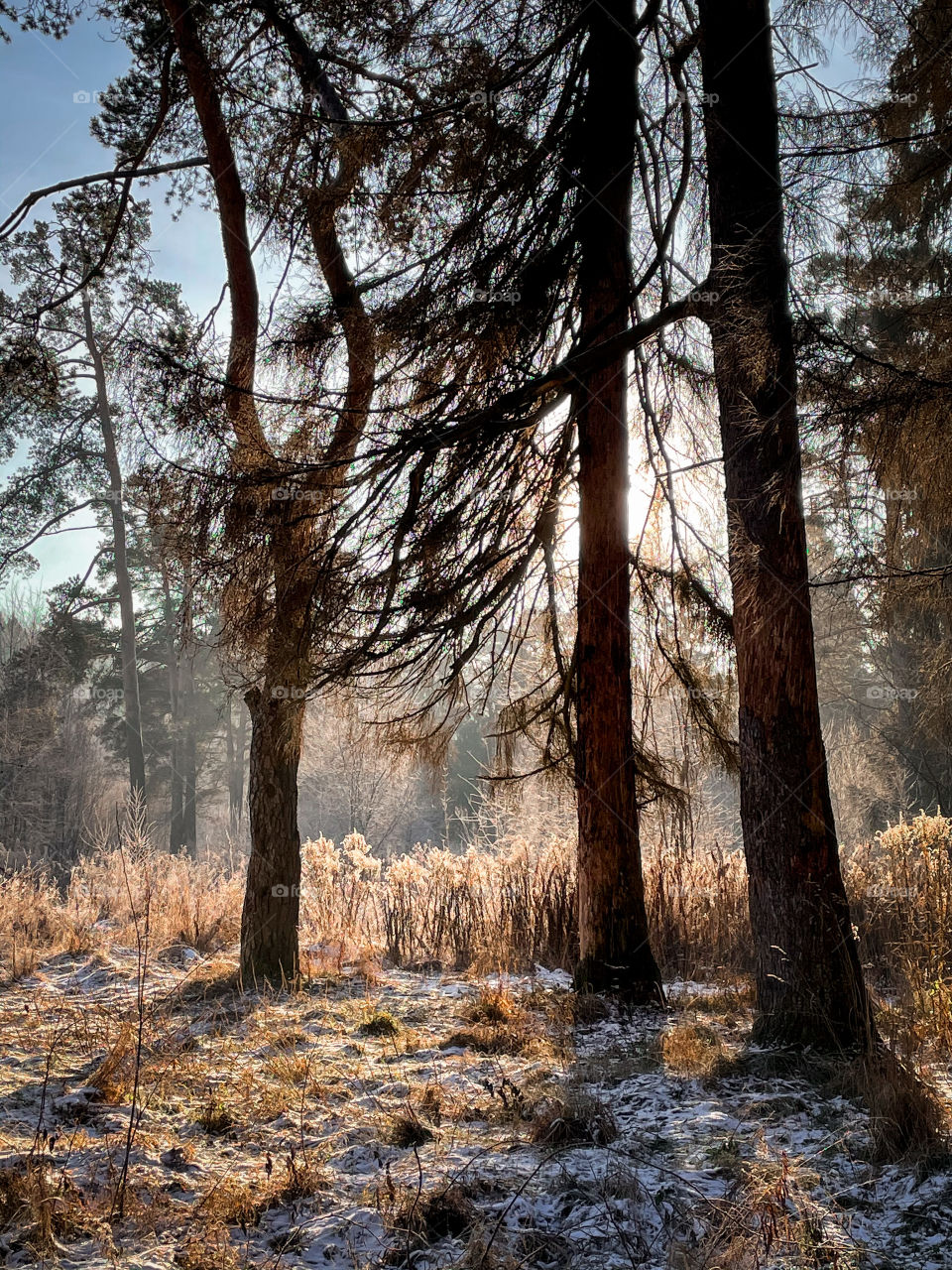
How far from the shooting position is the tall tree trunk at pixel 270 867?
6.13m

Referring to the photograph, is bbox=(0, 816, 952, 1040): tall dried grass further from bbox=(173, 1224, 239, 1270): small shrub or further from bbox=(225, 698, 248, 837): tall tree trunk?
bbox=(225, 698, 248, 837): tall tree trunk

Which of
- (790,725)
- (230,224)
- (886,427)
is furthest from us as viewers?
(230,224)

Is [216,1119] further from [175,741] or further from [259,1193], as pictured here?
[175,741]

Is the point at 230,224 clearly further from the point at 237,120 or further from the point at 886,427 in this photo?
the point at 886,427

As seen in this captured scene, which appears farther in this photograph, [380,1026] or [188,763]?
[188,763]

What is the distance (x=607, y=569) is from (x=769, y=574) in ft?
4.90

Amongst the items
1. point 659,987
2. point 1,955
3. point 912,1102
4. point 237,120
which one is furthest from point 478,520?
point 1,955

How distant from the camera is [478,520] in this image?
16.9 ft

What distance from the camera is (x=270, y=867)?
626 cm

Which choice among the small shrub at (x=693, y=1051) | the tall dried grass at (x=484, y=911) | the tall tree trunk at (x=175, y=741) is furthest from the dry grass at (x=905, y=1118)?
the tall tree trunk at (x=175, y=741)

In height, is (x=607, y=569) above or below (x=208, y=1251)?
above

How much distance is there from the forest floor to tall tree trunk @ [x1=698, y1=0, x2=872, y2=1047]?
448mm

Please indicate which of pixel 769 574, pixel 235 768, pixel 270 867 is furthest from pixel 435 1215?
pixel 235 768

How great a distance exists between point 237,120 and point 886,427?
18.2 ft
